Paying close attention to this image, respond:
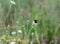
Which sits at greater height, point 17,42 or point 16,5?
point 16,5

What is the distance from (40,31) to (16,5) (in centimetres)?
68

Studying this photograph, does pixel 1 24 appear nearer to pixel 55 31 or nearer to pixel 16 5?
pixel 16 5

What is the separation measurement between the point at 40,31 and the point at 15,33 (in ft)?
0.87

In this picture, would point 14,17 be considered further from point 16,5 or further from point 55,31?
point 55,31

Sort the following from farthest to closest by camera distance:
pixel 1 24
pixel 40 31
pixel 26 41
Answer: pixel 1 24, pixel 40 31, pixel 26 41

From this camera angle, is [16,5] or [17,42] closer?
[17,42]

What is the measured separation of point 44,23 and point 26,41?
12.5 inches

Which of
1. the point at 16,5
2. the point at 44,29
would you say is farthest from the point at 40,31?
the point at 16,5

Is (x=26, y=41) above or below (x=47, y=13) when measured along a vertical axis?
below

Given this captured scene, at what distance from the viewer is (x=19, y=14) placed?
266cm

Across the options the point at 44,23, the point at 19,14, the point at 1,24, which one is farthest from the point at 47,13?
the point at 1,24

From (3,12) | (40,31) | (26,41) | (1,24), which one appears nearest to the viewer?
(26,41)

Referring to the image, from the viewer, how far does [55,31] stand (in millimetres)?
2283

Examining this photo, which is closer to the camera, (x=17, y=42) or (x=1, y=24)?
(x=17, y=42)
